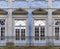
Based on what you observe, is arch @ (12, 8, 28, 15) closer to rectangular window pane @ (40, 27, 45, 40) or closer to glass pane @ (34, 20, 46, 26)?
glass pane @ (34, 20, 46, 26)

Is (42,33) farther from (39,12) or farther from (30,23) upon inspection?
(39,12)

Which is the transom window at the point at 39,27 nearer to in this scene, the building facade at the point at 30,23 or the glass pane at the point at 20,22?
the building facade at the point at 30,23

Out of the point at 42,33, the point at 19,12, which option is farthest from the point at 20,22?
A: the point at 42,33

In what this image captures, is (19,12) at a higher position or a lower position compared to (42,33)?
higher

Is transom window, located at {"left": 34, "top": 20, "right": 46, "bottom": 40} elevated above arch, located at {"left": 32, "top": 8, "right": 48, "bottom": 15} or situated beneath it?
situated beneath

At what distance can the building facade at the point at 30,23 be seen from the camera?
53.1ft

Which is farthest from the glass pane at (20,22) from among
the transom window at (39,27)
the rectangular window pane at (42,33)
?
the rectangular window pane at (42,33)

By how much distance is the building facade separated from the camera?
16172 mm

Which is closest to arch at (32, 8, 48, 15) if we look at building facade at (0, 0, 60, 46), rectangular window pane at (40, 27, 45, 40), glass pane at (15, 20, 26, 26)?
building facade at (0, 0, 60, 46)

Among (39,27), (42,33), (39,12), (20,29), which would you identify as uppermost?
(39,12)

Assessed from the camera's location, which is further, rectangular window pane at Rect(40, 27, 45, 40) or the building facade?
rectangular window pane at Rect(40, 27, 45, 40)

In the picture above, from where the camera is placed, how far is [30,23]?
1628 centimetres

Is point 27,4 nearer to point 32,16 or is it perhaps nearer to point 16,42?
point 32,16

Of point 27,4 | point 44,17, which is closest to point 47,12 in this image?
point 44,17
